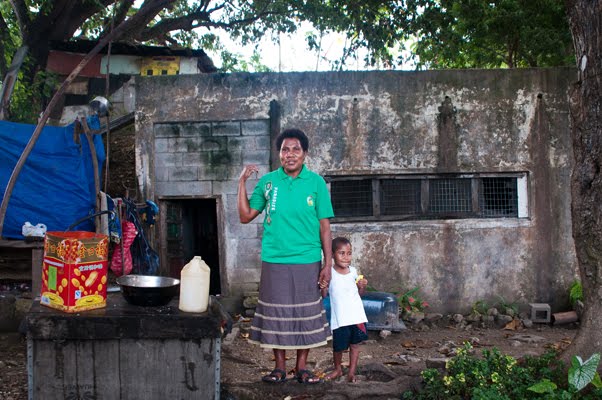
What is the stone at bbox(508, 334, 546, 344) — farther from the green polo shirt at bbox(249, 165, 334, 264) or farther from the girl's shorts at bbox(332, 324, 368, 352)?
the green polo shirt at bbox(249, 165, 334, 264)

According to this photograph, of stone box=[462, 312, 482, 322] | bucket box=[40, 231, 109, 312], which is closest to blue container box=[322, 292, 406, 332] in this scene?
stone box=[462, 312, 482, 322]

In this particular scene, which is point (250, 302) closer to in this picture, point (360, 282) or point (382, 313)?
point (382, 313)

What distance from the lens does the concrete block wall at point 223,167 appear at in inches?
298

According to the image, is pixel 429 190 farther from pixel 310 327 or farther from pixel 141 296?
pixel 141 296

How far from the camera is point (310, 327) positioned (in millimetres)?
4207

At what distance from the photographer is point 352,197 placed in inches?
306

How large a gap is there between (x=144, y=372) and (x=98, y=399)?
1.11 feet

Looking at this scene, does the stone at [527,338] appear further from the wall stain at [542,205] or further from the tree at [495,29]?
the tree at [495,29]

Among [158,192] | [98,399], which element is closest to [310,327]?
[98,399]

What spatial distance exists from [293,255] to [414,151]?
158 inches

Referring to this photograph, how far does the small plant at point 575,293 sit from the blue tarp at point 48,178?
19.8ft

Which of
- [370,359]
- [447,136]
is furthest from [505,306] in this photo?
[370,359]

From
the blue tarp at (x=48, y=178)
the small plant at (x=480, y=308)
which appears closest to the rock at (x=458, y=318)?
the small plant at (x=480, y=308)

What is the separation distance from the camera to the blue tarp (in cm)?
660
